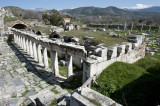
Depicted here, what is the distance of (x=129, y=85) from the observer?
5.49m

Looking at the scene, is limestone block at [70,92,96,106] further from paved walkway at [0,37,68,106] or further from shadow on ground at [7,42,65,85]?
shadow on ground at [7,42,65,85]

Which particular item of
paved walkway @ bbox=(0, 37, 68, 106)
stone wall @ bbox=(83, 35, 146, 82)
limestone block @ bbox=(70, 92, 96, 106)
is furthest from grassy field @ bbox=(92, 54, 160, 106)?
paved walkway @ bbox=(0, 37, 68, 106)

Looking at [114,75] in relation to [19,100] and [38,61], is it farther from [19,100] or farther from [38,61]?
[38,61]

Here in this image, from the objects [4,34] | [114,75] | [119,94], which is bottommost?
[119,94]

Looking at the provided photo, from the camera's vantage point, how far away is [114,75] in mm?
6160

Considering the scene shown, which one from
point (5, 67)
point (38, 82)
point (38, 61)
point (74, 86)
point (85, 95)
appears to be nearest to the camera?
point (85, 95)

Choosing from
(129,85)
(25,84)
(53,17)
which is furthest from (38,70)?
(53,17)

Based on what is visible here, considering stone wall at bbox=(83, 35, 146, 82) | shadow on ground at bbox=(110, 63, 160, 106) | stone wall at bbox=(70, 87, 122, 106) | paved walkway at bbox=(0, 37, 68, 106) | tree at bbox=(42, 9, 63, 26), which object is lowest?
paved walkway at bbox=(0, 37, 68, 106)

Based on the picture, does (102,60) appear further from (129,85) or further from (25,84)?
(25,84)

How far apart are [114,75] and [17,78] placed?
23.6ft

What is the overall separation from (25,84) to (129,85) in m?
6.73

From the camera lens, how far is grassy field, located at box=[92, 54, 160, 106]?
5.05 metres

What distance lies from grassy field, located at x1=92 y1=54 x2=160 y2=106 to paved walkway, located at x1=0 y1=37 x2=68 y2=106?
233 centimetres

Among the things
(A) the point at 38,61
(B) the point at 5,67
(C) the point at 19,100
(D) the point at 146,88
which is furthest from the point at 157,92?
(B) the point at 5,67
